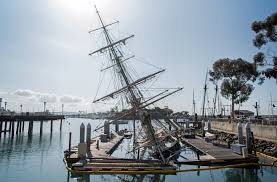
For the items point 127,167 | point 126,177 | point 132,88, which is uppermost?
point 132,88

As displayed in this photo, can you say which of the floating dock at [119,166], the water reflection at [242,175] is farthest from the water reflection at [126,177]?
the water reflection at [242,175]

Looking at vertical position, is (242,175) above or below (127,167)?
below

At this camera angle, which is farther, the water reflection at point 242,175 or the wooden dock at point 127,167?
the wooden dock at point 127,167

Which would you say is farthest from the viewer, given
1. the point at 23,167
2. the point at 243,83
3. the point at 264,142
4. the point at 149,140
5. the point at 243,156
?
the point at 243,83

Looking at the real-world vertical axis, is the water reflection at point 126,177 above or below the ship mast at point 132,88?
below

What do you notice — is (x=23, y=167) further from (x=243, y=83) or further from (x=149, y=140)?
(x=243, y=83)

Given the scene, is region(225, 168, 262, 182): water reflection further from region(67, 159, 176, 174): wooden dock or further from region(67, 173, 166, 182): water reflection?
region(67, 173, 166, 182): water reflection

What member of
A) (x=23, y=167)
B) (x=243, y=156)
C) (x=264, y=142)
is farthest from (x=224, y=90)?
(x=23, y=167)

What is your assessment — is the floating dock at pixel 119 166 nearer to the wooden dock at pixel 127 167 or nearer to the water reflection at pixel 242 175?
the wooden dock at pixel 127 167

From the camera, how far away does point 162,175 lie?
73.9 ft

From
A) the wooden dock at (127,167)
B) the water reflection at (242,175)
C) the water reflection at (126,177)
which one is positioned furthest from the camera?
the wooden dock at (127,167)

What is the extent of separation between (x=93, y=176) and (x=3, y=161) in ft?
53.7

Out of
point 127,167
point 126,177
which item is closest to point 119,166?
point 127,167

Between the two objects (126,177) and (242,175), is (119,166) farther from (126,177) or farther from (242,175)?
(242,175)
